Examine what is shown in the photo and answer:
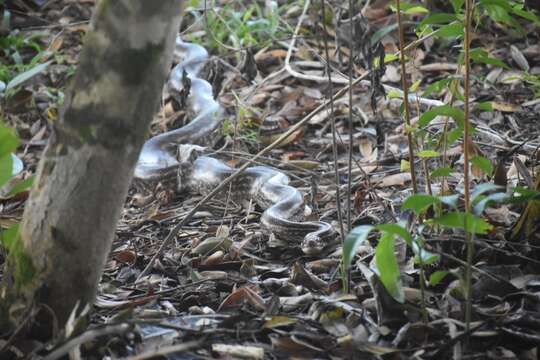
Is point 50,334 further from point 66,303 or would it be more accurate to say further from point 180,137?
point 180,137

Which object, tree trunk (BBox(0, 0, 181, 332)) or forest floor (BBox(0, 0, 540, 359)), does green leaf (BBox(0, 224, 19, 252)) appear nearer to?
tree trunk (BBox(0, 0, 181, 332))

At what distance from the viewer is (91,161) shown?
2416 millimetres

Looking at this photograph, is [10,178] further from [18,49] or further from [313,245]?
[18,49]

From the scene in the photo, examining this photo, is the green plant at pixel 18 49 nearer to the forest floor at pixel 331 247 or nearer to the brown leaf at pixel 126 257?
the forest floor at pixel 331 247

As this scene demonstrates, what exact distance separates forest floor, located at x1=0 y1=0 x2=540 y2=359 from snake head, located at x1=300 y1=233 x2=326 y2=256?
4 cm

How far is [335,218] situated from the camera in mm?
4383

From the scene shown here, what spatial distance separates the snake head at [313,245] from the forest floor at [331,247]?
0.04 m

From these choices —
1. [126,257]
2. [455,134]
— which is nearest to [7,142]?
[126,257]

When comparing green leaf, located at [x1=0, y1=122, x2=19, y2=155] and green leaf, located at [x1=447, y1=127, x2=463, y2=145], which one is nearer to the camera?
green leaf, located at [x1=0, y1=122, x2=19, y2=155]

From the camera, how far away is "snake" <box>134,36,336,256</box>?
4141 millimetres

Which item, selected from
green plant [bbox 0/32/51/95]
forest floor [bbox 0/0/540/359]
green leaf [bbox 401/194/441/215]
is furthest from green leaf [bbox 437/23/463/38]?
green plant [bbox 0/32/51/95]

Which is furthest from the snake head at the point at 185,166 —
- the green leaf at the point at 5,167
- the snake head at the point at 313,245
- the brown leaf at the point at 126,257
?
the green leaf at the point at 5,167

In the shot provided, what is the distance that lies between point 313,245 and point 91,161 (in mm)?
1681

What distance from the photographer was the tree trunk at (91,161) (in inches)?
91.5
